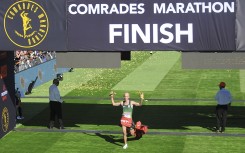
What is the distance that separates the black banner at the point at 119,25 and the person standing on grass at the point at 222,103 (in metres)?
2.89

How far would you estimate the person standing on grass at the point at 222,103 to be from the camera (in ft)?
53.3

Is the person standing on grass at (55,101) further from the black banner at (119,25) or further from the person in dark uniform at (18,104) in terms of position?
the black banner at (119,25)

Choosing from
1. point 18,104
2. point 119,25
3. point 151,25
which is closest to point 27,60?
point 18,104

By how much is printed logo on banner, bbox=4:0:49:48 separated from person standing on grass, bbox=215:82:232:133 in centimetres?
581

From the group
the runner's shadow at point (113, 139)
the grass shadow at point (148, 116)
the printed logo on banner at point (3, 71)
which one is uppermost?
the printed logo on banner at point (3, 71)

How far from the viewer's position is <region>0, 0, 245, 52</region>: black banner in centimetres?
1366

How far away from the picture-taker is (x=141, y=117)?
19312mm

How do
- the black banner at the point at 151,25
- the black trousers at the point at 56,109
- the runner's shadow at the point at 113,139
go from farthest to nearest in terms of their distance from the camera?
the black trousers at the point at 56,109 < the runner's shadow at the point at 113,139 < the black banner at the point at 151,25

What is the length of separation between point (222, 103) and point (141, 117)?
391 cm

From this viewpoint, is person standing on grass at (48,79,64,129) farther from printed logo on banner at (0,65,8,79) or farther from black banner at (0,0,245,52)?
black banner at (0,0,245,52)

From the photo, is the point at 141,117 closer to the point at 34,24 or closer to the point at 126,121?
the point at 126,121

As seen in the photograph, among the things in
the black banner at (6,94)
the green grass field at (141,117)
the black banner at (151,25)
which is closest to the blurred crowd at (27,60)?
the green grass field at (141,117)

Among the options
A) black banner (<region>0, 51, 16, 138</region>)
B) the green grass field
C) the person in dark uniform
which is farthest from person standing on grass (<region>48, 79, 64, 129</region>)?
the person in dark uniform

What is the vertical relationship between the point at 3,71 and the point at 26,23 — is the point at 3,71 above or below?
below
